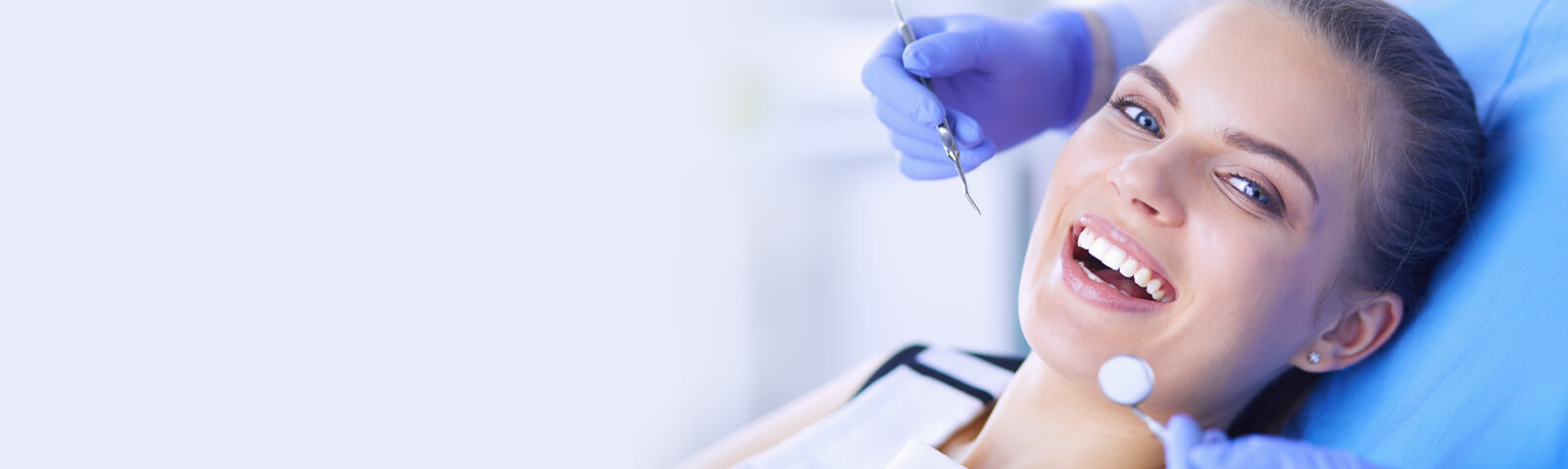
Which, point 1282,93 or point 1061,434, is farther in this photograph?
point 1061,434

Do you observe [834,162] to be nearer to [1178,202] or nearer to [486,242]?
[486,242]

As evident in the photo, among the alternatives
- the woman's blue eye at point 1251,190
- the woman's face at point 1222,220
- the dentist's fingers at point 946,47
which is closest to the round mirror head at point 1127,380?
the woman's face at point 1222,220

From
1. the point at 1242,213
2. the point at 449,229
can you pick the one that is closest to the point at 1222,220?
the point at 1242,213

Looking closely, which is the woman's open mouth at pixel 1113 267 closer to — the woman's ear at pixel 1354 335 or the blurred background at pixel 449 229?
the woman's ear at pixel 1354 335

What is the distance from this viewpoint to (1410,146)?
1.10 metres

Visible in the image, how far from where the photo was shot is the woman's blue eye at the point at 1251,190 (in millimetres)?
1070

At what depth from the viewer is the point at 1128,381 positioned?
3.02ft

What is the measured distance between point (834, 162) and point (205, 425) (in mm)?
1278

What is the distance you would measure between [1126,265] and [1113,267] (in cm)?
2

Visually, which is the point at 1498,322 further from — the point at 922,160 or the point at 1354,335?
the point at 922,160

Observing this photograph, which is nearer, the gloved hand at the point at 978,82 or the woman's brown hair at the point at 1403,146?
the woman's brown hair at the point at 1403,146

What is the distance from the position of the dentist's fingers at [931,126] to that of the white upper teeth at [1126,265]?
0.64ft

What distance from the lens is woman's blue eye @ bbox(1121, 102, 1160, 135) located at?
1.17 metres

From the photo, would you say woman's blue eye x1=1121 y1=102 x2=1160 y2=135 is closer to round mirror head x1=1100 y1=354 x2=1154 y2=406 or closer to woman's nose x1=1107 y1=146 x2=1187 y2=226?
woman's nose x1=1107 y1=146 x2=1187 y2=226
